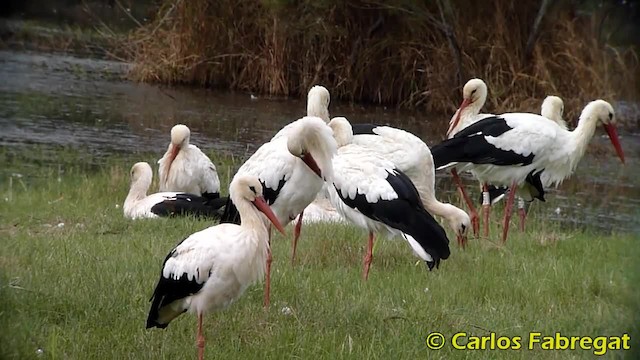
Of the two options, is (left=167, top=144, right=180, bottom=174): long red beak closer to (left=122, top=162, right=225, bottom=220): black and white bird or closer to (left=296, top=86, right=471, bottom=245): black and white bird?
(left=122, top=162, right=225, bottom=220): black and white bird

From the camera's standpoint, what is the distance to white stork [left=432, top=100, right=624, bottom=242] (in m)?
9.30

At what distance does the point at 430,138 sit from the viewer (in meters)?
16.9

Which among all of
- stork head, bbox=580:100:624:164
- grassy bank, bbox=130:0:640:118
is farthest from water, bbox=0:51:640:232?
stork head, bbox=580:100:624:164

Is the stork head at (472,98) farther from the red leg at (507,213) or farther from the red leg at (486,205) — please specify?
the red leg at (507,213)

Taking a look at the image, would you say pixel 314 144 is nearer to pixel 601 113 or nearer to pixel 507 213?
pixel 507 213

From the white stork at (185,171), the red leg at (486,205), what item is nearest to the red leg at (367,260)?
the red leg at (486,205)

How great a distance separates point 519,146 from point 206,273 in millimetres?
5126

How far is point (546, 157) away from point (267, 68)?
1139cm

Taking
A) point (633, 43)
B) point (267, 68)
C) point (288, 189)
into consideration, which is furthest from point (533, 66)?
point (633, 43)

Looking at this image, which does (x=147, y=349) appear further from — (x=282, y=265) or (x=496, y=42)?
(x=496, y=42)

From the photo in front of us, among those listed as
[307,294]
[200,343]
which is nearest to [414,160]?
[307,294]

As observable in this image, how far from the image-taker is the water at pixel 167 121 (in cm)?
1304

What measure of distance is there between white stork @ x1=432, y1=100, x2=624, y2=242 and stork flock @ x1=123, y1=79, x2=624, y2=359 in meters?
0.01

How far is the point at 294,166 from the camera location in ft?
22.7
